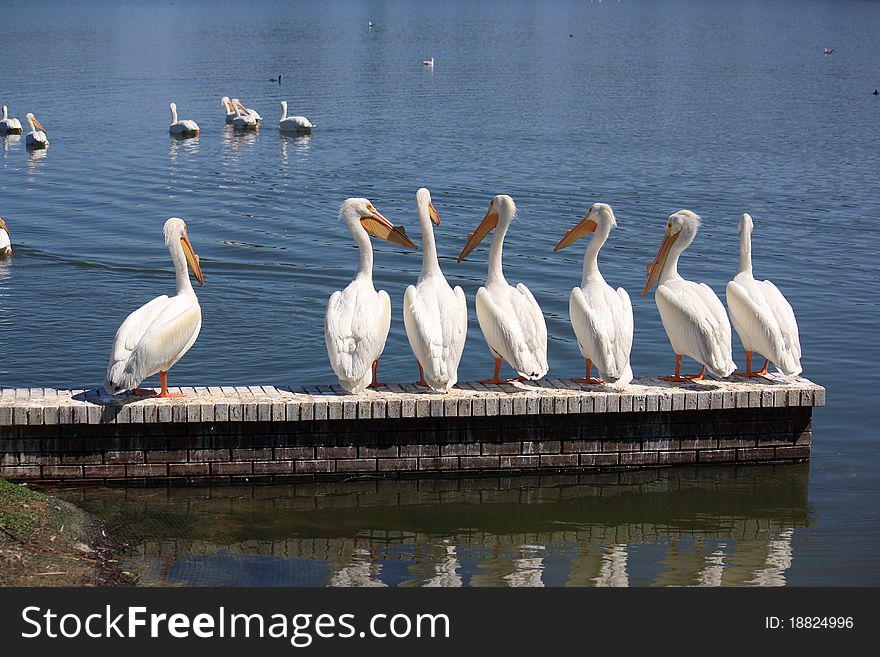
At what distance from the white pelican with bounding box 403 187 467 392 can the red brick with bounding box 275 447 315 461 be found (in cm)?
89

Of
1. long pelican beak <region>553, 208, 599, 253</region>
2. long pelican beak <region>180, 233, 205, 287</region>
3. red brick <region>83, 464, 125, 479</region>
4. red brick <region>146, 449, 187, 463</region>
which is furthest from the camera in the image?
long pelican beak <region>553, 208, 599, 253</region>

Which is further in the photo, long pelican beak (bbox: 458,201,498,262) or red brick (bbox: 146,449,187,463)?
long pelican beak (bbox: 458,201,498,262)

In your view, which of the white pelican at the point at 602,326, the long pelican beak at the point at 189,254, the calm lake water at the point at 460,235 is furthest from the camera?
the long pelican beak at the point at 189,254

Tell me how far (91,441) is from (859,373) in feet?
22.0

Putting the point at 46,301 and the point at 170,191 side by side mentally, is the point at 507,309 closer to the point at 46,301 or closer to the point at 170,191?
the point at 46,301

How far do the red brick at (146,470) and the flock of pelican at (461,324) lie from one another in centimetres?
46

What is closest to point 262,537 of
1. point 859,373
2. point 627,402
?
point 627,402

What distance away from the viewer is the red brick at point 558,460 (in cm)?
830

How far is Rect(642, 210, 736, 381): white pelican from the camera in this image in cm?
834

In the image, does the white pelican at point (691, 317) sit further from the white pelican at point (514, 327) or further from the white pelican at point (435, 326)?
the white pelican at point (435, 326)

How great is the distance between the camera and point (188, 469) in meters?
7.91

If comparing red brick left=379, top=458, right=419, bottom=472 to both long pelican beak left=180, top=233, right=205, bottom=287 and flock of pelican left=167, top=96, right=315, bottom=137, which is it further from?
flock of pelican left=167, top=96, right=315, bottom=137

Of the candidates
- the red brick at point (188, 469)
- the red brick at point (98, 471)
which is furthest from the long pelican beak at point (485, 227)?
the red brick at point (98, 471)

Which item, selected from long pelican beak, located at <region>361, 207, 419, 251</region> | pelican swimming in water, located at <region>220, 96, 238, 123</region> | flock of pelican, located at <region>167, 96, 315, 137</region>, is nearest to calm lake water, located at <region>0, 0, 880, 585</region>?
flock of pelican, located at <region>167, 96, 315, 137</region>
